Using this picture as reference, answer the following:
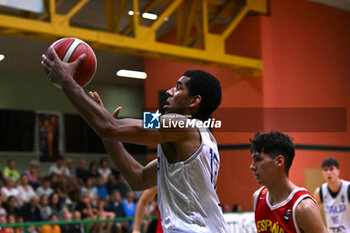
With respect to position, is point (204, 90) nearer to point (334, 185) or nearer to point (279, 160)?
point (279, 160)

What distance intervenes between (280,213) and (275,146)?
1.76 feet

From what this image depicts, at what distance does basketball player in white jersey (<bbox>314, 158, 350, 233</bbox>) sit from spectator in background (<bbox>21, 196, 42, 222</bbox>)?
6.44m

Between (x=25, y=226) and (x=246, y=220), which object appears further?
(x=246, y=220)

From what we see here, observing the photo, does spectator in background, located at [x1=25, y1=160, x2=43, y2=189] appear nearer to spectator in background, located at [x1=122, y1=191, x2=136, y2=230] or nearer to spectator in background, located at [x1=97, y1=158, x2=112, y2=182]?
spectator in background, located at [x1=97, y1=158, x2=112, y2=182]

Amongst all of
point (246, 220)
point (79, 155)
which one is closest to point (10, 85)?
point (79, 155)

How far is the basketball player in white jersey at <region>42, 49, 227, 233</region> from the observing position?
3262 millimetres

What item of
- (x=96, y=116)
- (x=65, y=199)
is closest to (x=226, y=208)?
(x=65, y=199)

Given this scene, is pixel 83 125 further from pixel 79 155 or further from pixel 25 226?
pixel 25 226

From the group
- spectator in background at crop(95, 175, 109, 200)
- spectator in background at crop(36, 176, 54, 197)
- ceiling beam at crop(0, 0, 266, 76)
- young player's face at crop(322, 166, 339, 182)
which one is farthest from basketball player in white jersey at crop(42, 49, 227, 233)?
spectator in background at crop(95, 175, 109, 200)

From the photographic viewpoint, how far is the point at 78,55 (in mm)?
3812

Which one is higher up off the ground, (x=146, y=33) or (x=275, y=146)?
(x=146, y=33)

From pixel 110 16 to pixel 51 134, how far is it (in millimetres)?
9539

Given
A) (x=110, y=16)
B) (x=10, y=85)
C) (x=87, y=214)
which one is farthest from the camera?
(x=10, y=85)

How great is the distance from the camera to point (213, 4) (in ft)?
49.5
